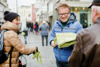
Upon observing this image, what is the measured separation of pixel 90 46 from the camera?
5.51 feet

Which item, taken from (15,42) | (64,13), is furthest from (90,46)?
(64,13)

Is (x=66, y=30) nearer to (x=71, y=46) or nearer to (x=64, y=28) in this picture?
(x=64, y=28)

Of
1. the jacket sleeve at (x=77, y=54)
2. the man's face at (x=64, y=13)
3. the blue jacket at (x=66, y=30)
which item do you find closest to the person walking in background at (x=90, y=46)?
the jacket sleeve at (x=77, y=54)

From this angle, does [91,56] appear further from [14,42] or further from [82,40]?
[14,42]

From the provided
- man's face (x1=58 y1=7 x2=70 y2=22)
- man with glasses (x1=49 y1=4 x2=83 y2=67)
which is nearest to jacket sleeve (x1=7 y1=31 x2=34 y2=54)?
man with glasses (x1=49 y1=4 x2=83 y2=67)

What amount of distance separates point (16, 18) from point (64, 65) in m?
1.22

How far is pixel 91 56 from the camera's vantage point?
1.69 metres

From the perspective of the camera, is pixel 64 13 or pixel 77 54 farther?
pixel 64 13

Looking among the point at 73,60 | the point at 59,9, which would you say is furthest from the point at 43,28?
the point at 73,60

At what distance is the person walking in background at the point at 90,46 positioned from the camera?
5.48 ft

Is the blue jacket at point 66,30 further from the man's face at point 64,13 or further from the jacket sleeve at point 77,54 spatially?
the jacket sleeve at point 77,54

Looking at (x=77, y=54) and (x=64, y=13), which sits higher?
(x=64, y=13)

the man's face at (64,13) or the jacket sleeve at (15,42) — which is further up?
the man's face at (64,13)

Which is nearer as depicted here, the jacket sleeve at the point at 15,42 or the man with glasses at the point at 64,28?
the jacket sleeve at the point at 15,42
